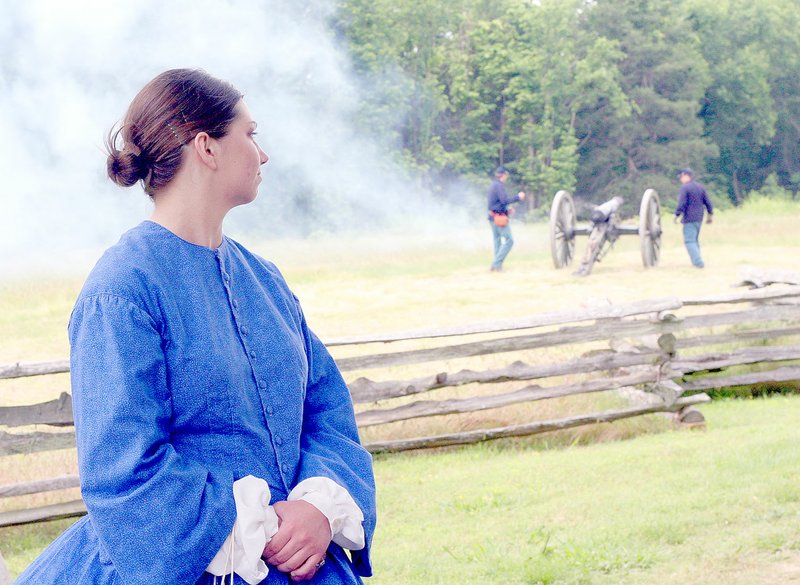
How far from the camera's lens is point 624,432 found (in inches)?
250

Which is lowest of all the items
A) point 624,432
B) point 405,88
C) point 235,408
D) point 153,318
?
point 624,432

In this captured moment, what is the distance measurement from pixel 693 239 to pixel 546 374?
8200 millimetres

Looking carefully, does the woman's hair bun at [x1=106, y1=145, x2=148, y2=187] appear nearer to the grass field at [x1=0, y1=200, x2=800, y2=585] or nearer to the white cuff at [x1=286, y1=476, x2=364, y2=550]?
the white cuff at [x1=286, y1=476, x2=364, y2=550]

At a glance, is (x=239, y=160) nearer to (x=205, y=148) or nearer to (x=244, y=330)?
(x=205, y=148)

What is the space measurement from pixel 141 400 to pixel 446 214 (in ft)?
67.7

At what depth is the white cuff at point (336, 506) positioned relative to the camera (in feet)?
5.23

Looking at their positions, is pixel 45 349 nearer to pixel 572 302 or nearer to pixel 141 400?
pixel 572 302

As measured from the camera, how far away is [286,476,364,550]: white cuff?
1.59 m

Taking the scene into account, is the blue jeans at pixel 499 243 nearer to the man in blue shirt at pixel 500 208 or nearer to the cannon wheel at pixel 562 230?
the man in blue shirt at pixel 500 208

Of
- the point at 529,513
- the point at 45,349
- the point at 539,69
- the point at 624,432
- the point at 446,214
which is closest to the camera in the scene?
the point at 529,513

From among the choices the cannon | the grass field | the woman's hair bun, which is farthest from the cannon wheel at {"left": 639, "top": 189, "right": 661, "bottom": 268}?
the woman's hair bun

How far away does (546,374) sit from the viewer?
632 cm

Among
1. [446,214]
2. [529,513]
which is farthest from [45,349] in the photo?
[446,214]

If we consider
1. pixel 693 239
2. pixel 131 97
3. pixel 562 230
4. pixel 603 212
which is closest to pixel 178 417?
pixel 603 212
